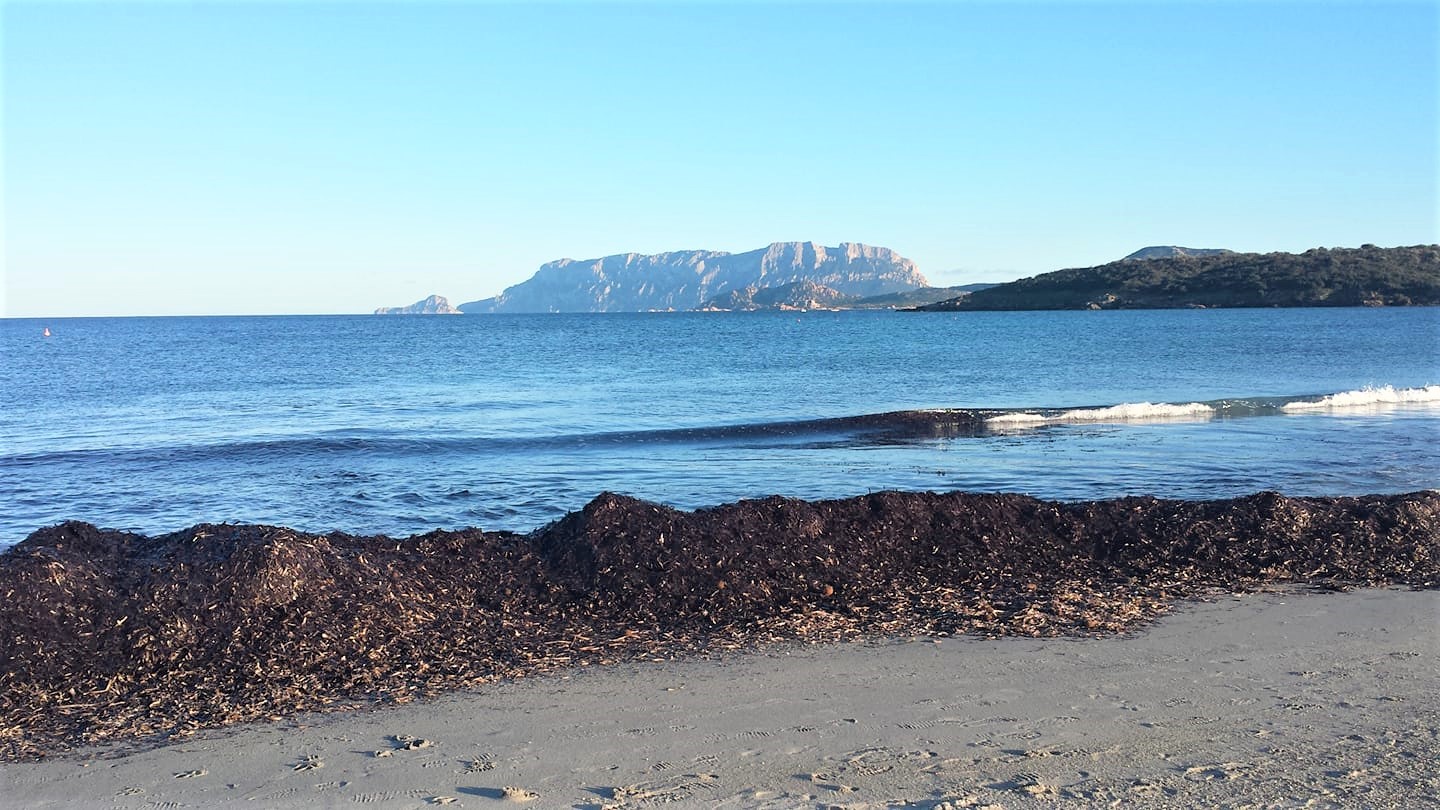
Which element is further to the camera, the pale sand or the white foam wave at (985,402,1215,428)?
the white foam wave at (985,402,1215,428)

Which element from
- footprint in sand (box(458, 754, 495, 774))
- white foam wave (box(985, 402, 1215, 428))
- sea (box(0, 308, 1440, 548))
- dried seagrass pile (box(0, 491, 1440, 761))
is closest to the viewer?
footprint in sand (box(458, 754, 495, 774))

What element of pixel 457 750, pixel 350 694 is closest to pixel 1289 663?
pixel 457 750

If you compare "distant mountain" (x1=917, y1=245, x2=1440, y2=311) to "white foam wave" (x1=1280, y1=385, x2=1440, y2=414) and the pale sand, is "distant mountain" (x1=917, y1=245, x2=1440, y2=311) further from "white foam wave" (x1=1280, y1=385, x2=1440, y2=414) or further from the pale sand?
the pale sand

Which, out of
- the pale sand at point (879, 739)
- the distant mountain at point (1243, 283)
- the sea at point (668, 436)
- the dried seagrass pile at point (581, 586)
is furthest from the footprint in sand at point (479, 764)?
the distant mountain at point (1243, 283)

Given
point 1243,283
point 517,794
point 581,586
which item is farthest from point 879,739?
point 1243,283

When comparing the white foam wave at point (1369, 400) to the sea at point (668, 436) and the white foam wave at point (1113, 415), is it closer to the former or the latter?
the sea at point (668, 436)

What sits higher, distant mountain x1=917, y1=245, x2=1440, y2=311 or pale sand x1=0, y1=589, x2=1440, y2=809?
distant mountain x1=917, y1=245, x2=1440, y2=311

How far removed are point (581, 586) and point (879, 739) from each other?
3.33 m

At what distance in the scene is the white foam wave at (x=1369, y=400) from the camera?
27203 millimetres

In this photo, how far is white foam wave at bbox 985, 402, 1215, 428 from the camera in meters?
24.8

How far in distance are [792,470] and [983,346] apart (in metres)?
59.4

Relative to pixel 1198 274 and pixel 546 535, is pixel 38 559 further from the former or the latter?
pixel 1198 274

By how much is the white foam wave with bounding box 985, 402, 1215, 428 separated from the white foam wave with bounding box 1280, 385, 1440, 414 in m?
2.46

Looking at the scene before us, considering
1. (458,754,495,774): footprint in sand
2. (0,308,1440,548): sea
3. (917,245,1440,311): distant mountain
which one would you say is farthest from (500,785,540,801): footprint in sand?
(917,245,1440,311): distant mountain
